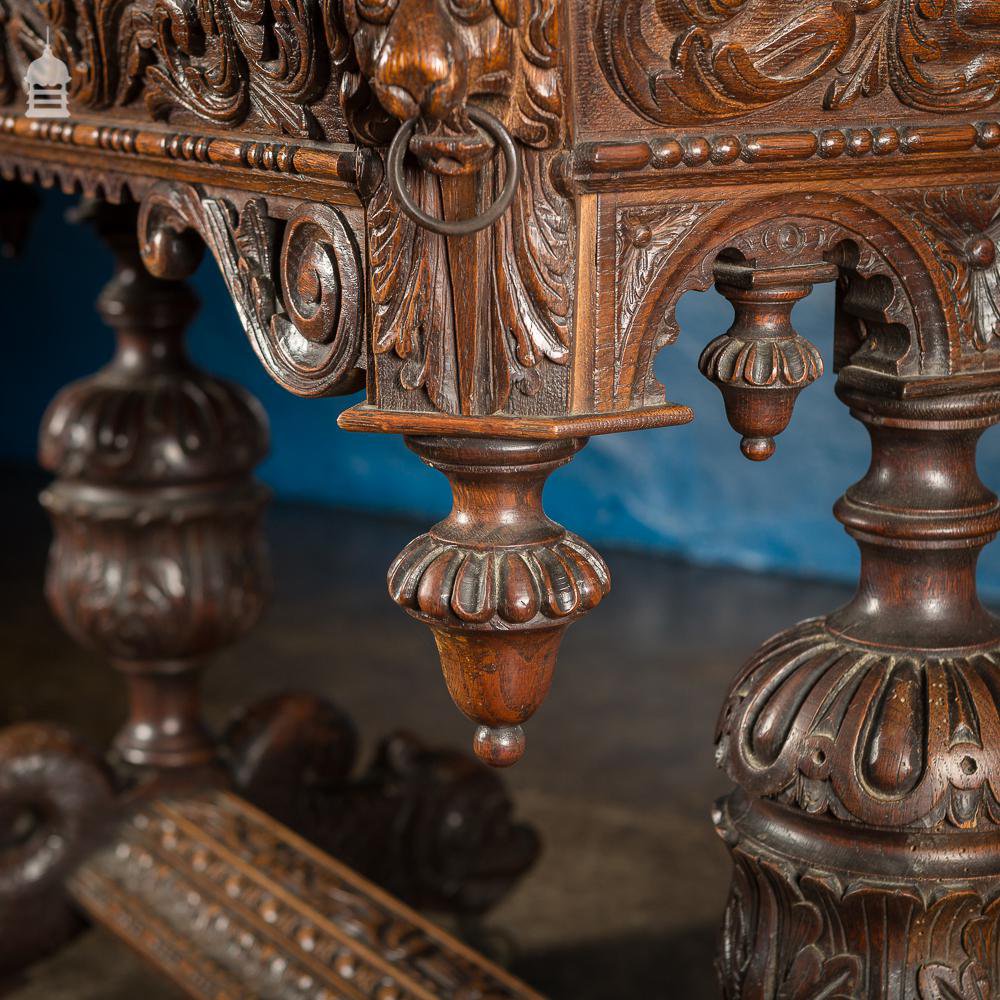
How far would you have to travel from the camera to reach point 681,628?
3.02 meters

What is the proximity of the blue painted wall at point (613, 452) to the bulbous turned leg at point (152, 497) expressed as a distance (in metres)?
1.85

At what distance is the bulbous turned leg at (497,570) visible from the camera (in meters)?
0.73

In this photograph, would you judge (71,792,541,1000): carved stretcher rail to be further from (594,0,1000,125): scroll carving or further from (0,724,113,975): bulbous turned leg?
(594,0,1000,125): scroll carving

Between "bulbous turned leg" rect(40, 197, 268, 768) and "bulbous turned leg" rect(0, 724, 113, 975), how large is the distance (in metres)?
0.07

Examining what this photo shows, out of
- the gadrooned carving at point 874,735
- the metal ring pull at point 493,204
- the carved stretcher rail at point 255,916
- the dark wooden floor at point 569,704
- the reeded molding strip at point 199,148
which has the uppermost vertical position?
the reeded molding strip at point 199,148

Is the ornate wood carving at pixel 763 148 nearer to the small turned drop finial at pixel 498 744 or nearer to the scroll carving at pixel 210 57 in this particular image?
the scroll carving at pixel 210 57

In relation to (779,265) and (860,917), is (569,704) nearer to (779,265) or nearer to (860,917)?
(860,917)

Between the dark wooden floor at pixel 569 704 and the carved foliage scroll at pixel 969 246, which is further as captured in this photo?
the dark wooden floor at pixel 569 704

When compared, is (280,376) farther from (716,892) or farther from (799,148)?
(716,892)

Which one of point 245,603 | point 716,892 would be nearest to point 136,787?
point 245,603

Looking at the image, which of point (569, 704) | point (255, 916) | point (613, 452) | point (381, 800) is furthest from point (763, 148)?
point (613, 452)

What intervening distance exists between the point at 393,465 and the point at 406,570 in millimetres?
3164

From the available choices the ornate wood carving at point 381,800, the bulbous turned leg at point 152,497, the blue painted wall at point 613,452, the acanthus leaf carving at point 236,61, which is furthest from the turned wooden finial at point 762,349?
the blue painted wall at point 613,452

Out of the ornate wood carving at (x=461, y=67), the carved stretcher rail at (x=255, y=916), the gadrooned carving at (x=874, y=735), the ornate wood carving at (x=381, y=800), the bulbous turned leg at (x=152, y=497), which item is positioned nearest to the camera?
the ornate wood carving at (x=461, y=67)
